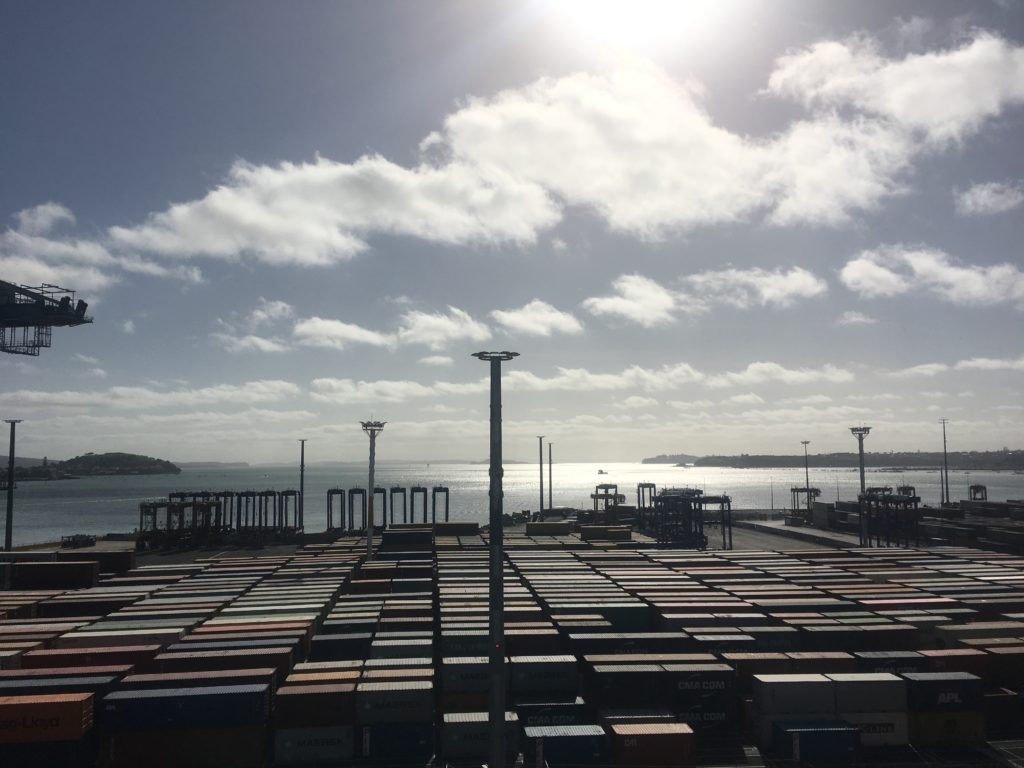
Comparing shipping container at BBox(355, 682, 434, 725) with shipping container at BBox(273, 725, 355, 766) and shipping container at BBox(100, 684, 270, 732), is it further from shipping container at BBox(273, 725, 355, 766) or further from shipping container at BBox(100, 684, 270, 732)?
shipping container at BBox(100, 684, 270, 732)

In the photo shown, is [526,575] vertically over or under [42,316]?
under

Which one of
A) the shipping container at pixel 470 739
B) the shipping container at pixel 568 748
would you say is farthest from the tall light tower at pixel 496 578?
the shipping container at pixel 470 739

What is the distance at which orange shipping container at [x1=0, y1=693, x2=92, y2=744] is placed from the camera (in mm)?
22391

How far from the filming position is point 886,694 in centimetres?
2533

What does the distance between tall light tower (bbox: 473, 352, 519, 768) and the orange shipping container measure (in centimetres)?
1375

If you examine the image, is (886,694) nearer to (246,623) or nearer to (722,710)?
(722,710)

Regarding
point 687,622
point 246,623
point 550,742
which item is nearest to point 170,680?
point 246,623

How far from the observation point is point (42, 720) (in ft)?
74.0

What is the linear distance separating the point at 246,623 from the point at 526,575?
63.3 feet

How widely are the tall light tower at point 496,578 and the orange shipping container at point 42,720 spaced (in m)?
13.8

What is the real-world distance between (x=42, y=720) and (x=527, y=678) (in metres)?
15.8

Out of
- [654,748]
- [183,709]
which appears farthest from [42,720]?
[654,748]

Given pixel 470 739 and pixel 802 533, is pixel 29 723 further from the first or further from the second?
pixel 802 533

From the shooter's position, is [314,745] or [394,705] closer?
[314,745]
